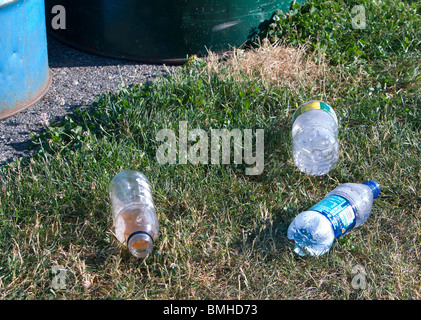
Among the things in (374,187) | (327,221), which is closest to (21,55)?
(327,221)

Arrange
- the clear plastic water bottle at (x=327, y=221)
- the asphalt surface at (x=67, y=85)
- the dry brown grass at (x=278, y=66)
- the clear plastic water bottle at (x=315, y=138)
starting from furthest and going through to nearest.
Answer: the dry brown grass at (x=278, y=66) → the asphalt surface at (x=67, y=85) → the clear plastic water bottle at (x=315, y=138) → the clear plastic water bottle at (x=327, y=221)

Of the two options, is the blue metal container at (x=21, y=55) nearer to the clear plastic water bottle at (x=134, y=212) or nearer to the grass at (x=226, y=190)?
the grass at (x=226, y=190)

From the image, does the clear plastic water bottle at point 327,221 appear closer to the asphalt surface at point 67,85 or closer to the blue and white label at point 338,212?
the blue and white label at point 338,212

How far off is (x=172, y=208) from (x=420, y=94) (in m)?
2.07

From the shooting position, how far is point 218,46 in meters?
4.05

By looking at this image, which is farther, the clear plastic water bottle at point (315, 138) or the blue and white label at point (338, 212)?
the clear plastic water bottle at point (315, 138)

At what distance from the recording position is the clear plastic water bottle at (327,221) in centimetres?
256

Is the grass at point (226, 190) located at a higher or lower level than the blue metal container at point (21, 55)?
lower

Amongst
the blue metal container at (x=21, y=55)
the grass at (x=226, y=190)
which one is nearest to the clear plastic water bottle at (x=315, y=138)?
the grass at (x=226, y=190)

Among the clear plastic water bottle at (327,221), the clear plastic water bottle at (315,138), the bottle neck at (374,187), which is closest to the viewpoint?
the clear plastic water bottle at (327,221)
